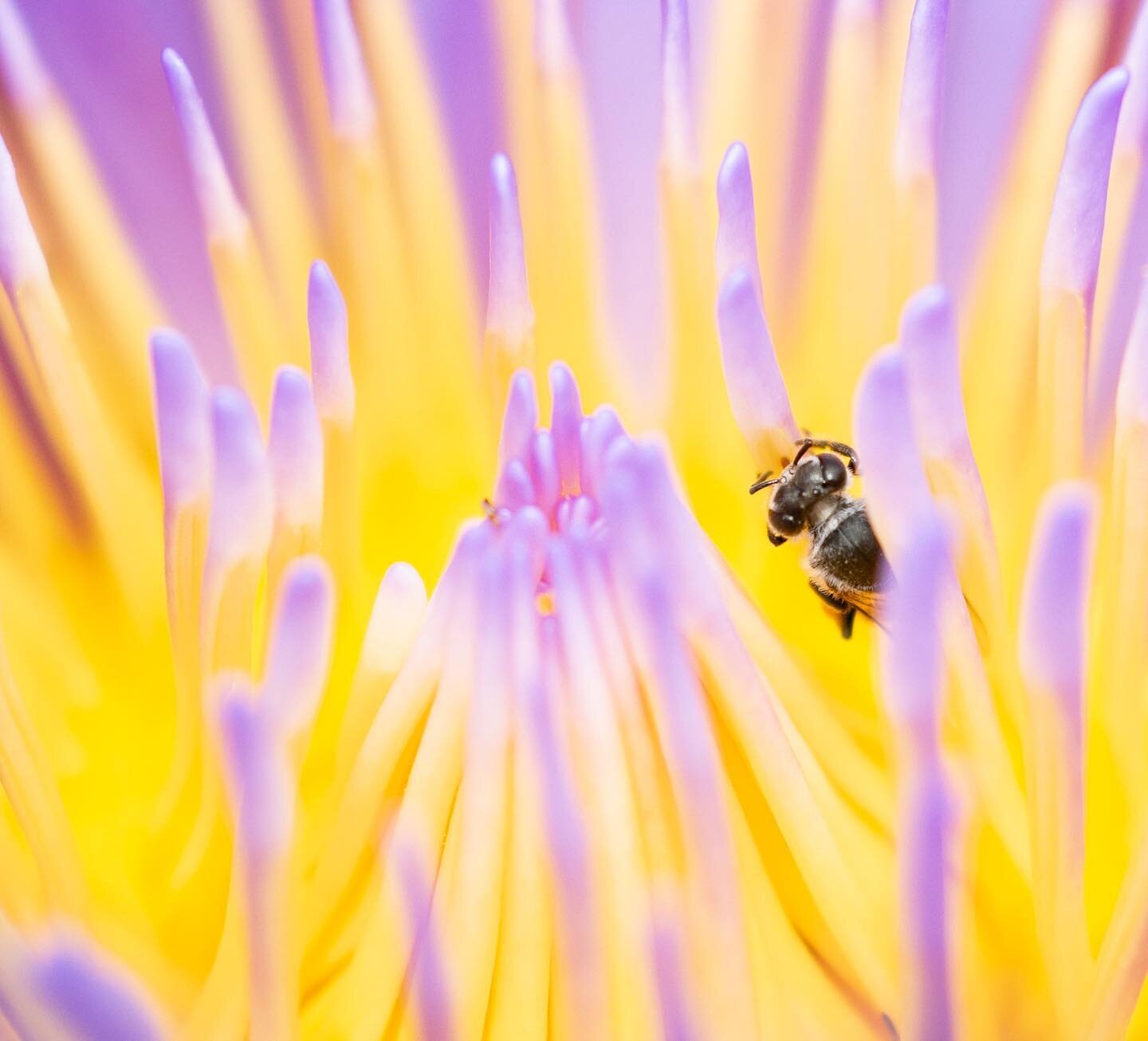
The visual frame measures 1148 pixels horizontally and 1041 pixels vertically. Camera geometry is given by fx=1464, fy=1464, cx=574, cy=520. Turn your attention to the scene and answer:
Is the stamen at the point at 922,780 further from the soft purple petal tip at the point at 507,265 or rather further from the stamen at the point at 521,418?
the soft purple petal tip at the point at 507,265

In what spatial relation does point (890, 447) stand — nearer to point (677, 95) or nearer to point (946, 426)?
point (946, 426)

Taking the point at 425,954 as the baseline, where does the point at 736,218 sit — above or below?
above

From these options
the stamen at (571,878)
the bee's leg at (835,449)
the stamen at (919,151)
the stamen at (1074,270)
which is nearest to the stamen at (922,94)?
the stamen at (919,151)

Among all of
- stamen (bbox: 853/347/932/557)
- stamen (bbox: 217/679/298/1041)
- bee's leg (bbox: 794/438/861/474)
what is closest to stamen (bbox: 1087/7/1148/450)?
bee's leg (bbox: 794/438/861/474)

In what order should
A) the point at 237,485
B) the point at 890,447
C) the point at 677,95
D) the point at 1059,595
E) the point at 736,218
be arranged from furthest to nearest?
the point at 677,95
the point at 736,218
the point at 237,485
the point at 890,447
the point at 1059,595

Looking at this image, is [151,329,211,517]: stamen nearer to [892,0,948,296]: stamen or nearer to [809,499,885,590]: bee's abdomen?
[809,499,885,590]: bee's abdomen

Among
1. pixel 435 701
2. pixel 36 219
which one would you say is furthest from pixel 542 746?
pixel 36 219

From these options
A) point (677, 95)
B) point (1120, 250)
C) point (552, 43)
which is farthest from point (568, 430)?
point (1120, 250)
